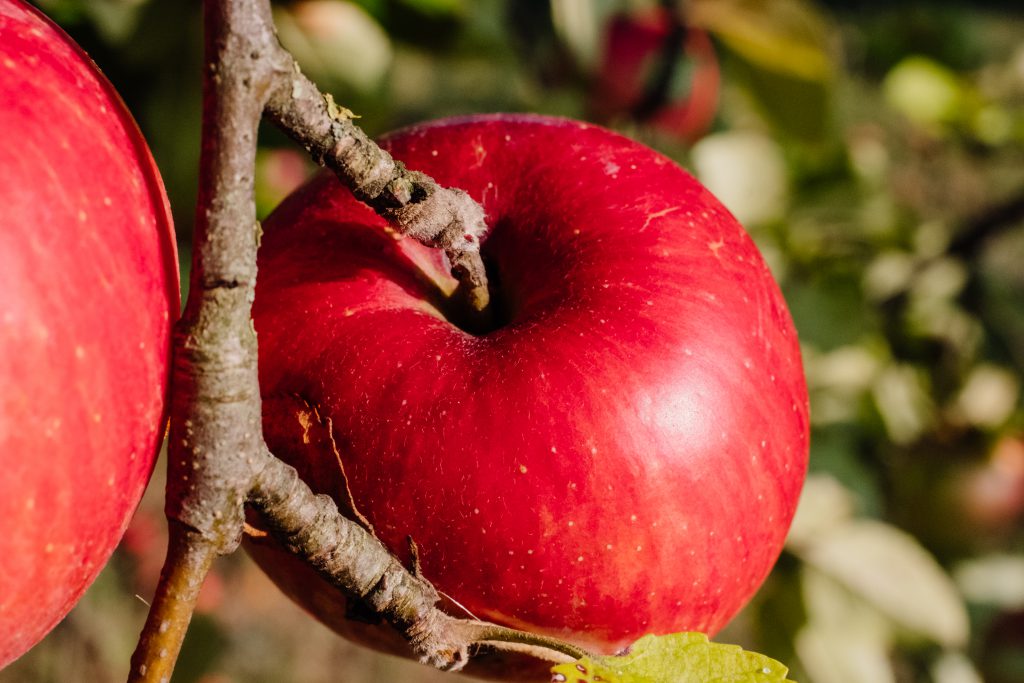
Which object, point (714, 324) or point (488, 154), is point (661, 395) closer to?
point (714, 324)

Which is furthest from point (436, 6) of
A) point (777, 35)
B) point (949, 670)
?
point (949, 670)

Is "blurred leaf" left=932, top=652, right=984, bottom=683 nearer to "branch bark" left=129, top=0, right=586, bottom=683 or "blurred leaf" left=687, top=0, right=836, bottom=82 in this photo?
"blurred leaf" left=687, top=0, right=836, bottom=82

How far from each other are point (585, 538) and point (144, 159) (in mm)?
218

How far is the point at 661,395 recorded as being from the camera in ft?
1.34

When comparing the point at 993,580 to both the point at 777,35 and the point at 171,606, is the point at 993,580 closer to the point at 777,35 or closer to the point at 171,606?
the point at 777,35

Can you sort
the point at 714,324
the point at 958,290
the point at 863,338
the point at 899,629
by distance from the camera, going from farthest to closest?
1. the point at 958,290
2. the point at 863,338
3. the point at 899,629
4. the point at 714,324

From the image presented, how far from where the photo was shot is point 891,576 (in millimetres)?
1038

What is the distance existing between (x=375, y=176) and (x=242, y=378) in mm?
92

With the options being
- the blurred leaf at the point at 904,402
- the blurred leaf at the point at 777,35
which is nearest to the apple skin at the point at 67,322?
the blurred leaf at the point at 777,35

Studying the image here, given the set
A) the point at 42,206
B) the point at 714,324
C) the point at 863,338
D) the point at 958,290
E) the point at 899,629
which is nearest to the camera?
the point at 42,206

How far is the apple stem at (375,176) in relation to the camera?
0.35 metres

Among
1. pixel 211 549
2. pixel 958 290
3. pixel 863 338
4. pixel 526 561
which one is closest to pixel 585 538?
pixel 526 561

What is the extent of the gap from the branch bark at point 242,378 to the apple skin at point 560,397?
0.08 feet

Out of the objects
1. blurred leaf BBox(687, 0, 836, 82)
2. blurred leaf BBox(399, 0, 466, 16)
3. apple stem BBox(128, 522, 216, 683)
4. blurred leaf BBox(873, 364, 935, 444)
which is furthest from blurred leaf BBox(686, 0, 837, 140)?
apple stem BBox(128, 522, 216, 683)
